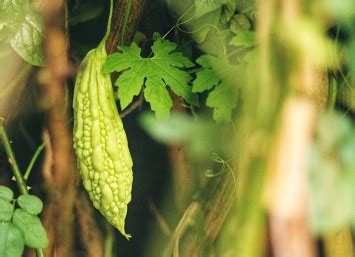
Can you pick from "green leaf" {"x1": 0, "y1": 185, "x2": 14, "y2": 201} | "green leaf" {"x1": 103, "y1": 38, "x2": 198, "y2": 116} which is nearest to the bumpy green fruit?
"green leaf" {"x1": 103, "y1": 38, "x2": 198, "y2": 116}

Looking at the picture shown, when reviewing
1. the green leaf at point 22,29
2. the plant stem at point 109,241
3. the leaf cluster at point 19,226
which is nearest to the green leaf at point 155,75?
the green leaf at point 22,29

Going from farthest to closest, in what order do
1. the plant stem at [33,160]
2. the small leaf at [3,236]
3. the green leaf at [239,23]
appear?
1. the plant stem at [33,160]
2. the green leaf at [239,23]
3. the small leaf at [3,236]

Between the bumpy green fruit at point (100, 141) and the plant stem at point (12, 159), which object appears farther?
the plant stem at point (12, 159)

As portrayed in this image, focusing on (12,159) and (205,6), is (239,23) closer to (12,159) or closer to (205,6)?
(205,6)

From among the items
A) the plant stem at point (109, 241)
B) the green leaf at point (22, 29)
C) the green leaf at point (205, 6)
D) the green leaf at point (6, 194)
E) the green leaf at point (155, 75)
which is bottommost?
the plant stem at point (109, 241)

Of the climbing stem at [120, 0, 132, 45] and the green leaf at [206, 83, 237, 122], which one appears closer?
the green leaf at [206, 83, 237, 122]

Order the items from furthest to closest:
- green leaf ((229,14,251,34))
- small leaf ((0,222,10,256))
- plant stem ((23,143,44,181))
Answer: plant stem ((23,143,44,181))
green leaf ((229,14,251,34))
small leaf ((0,222,10,256))

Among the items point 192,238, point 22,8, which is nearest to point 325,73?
point 192,238

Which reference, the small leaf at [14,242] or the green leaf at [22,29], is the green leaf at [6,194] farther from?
the green leaf at [22,29]

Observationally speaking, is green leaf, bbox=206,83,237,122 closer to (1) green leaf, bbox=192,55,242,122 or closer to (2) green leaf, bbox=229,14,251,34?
(1) green leaf, bbox=192,55,242,122
